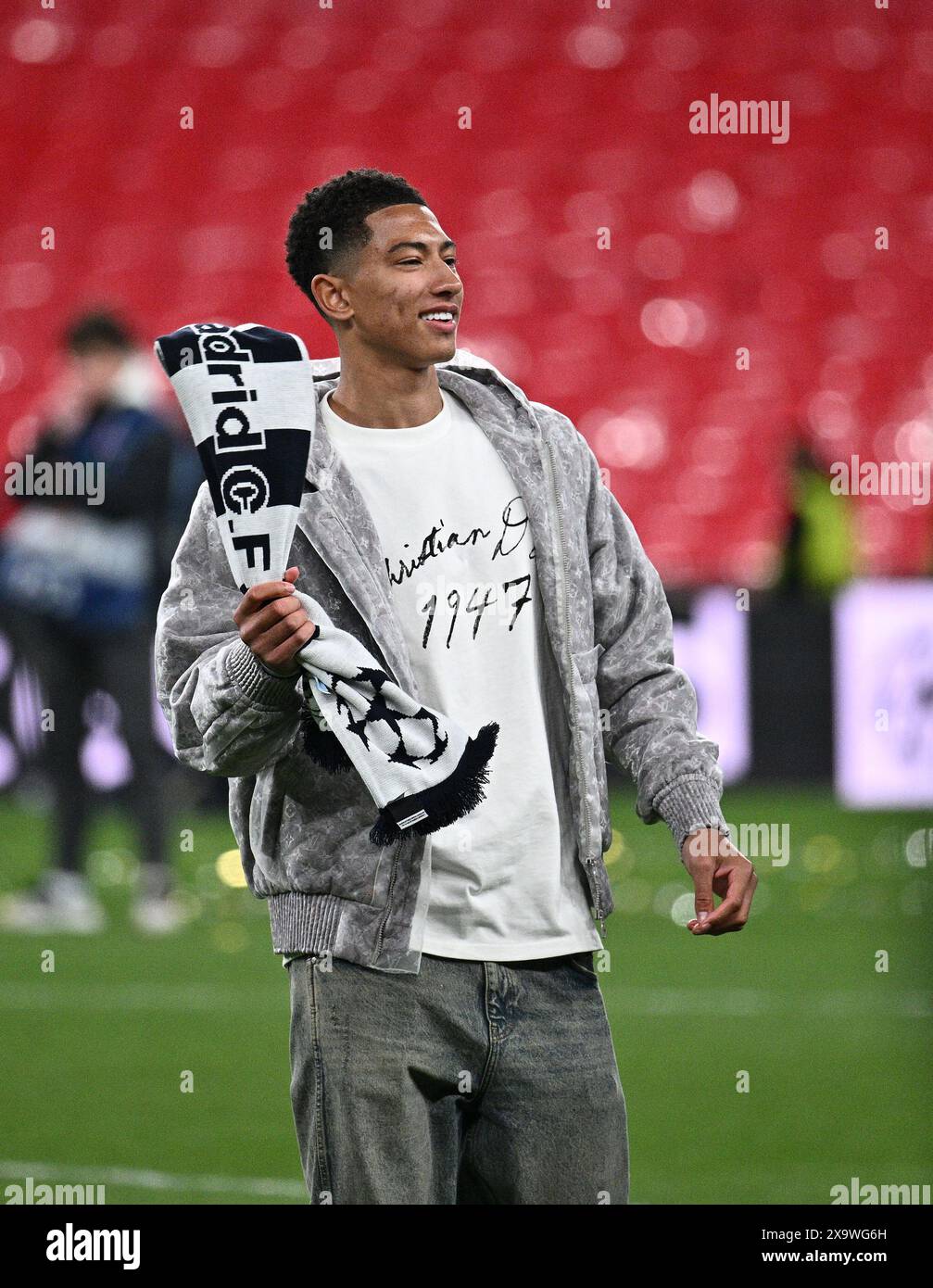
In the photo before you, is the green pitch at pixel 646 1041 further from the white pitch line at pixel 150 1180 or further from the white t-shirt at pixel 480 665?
the white t-shirt at pixel 480 665

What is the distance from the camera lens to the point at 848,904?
6.70 meters

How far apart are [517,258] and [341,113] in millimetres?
1445

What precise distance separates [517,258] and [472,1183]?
33.3ft

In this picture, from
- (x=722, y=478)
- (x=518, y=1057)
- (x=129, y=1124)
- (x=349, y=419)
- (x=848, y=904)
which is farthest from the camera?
(x=722, y=478)

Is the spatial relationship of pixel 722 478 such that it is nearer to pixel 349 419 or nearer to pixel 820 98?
pixel 820 98

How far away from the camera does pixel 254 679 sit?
201 cm

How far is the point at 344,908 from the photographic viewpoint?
2117mm

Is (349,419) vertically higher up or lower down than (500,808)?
higher up

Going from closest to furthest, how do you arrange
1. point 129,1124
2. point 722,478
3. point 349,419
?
point 349,419, point 129,1124, point 722,478

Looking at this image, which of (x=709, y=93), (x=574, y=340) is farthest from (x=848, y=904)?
(x=709, y=93)

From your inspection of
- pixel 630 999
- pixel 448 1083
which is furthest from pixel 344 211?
pixel 630 999

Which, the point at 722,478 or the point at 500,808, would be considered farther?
the point at 722,478

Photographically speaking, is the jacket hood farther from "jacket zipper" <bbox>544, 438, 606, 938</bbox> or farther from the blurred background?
the blurred background

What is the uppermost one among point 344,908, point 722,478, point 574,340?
point 574,340
